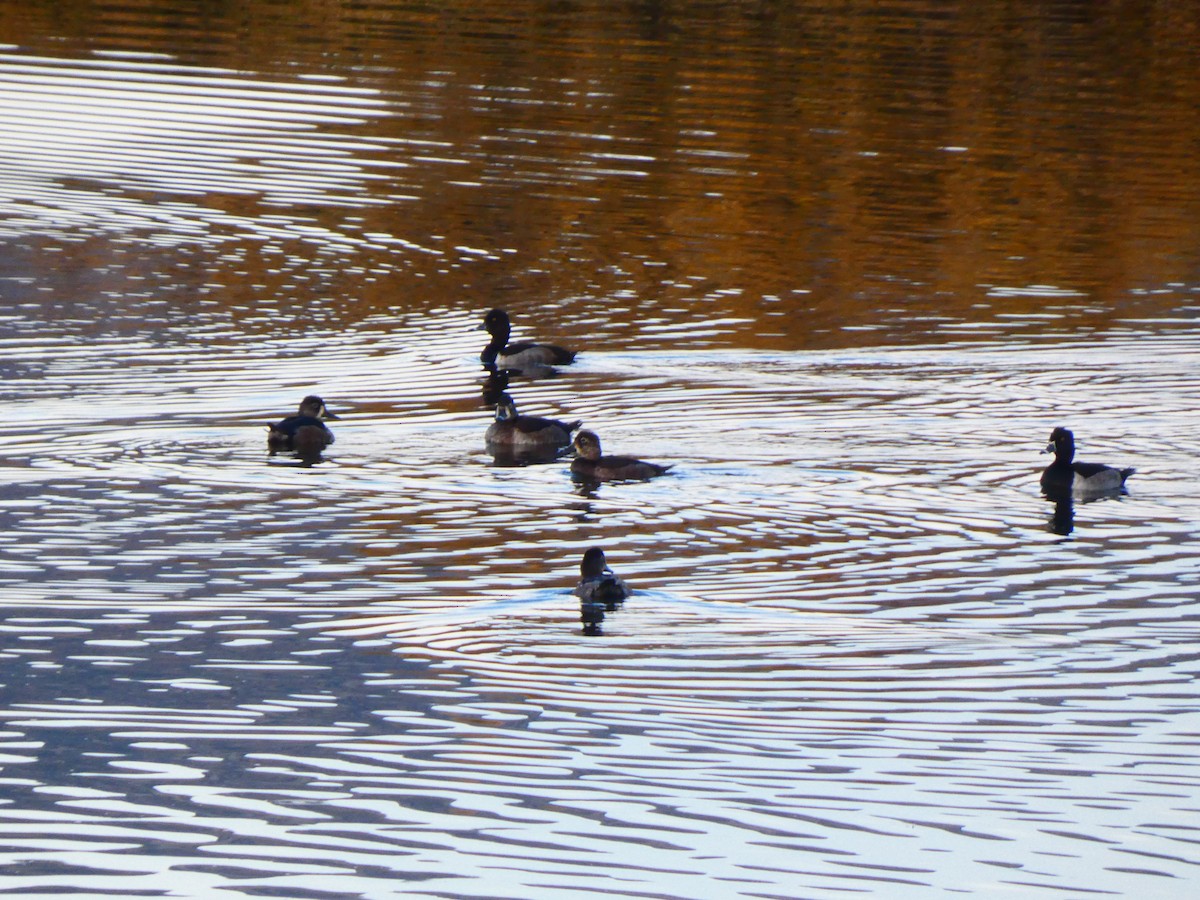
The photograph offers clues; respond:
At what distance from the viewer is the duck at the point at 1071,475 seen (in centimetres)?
1627

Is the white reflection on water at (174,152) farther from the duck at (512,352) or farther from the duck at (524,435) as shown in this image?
the duck at (524,435)

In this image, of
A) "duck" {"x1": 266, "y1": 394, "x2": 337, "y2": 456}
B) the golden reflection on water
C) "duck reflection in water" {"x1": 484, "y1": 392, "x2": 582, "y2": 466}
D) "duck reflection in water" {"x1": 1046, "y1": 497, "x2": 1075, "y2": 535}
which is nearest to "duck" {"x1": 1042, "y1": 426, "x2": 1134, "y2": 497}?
"duck reflection in water" {"x1": 1046, "y1": 497, "x2": 1075, "y2": 535}

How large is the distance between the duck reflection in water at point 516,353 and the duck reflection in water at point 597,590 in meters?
7.53

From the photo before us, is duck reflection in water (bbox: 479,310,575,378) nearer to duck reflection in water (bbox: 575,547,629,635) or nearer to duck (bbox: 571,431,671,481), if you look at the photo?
duck (bbox: 571,431,671,481)

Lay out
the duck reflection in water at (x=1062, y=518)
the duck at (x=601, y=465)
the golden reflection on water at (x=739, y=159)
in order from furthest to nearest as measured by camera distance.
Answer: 1. the golden reflection on water at (x=739, y=159)
2. the duck at (x=601, y=465)
3. the duck reflection in water at (x=1062, y=518)

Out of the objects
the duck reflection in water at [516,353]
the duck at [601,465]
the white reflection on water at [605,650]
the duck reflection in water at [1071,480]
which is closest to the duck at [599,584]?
the white reflection on water at [605,650]

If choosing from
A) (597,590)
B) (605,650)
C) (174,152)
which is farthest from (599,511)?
Result: (174,152)

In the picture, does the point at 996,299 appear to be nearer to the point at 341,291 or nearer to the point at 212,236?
the point at 341,291

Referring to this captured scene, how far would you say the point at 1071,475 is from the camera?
1636 cm

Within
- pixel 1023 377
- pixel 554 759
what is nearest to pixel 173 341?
pixel 1023 377

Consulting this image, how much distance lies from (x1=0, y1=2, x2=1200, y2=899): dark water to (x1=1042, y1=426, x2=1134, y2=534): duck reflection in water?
0.10 m

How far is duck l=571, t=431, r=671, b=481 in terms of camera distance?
16688 mm

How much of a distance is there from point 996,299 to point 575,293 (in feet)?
15.8

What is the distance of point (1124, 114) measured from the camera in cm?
3994
